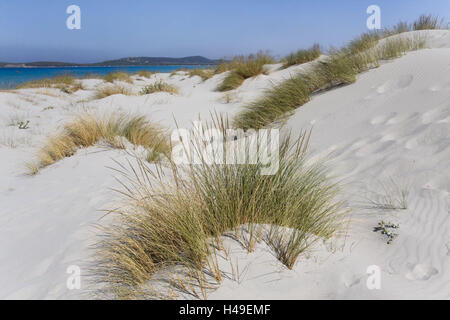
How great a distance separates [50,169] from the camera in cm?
379

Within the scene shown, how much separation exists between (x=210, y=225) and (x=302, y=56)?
9.55 m

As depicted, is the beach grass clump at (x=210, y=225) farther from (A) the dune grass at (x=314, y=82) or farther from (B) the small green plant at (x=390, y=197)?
(A) the dune grass at (x=314, y=82)

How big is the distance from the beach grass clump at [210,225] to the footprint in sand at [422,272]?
457 millimetres

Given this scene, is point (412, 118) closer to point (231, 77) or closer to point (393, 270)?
point (393, 270)

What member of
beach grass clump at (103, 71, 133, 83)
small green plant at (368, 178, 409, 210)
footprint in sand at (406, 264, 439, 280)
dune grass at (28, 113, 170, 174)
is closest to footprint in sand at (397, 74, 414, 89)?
small green plant at (368, 178, 409, 210)

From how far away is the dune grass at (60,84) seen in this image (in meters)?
12.5

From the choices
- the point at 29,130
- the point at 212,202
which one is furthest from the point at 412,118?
the point at 29,130

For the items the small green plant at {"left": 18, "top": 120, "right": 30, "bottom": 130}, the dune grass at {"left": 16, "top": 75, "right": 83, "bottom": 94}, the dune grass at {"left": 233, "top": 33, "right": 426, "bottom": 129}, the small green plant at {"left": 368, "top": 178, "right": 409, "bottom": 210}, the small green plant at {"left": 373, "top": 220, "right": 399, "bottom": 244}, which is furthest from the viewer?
A: the dune grass at {"left": 16, "top": 75, "right": 83, "bottom": 94}

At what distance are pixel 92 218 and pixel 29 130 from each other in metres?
4.49

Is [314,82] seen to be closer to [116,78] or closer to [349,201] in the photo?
[349,201]

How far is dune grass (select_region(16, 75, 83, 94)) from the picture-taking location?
12.5m

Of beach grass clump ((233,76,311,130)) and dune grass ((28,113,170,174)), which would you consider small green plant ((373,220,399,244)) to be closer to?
dune grass ((28,113,170,174))

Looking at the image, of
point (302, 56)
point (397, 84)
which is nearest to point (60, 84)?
point (302, 56)

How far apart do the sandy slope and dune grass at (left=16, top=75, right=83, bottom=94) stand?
8.35 meters
